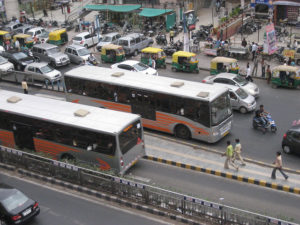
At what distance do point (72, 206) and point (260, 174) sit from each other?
7.50m

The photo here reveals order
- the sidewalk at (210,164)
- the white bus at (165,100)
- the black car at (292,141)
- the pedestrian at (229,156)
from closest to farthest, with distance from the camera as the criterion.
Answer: the sidewalk at (210,164), the pedestrian at (229,156), the black car at (292,141), the white bus at (165,100)

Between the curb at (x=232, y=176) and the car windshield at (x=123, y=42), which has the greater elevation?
the car windshield at (x=123, y=42)

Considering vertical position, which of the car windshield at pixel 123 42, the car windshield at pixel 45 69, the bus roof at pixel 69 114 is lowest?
the car windshield at pixel 45 69

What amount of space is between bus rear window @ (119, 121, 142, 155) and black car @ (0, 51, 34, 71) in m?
18.9

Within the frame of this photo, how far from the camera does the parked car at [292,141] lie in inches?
681

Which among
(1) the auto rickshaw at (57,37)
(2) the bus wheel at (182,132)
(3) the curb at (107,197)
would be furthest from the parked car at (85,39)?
(3) the curb at (107,197)

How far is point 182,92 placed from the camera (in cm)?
1898

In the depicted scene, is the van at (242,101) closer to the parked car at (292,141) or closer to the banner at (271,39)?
the parked car at (292,141)

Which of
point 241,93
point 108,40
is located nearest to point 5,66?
point 108,40

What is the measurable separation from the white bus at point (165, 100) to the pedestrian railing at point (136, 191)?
5.83 m

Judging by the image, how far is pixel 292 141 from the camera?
17.4 m

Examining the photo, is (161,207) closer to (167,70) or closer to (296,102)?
(296,102)

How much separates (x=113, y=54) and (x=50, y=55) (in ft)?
17.2

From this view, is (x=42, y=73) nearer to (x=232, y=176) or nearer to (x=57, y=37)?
(x=57, y=37)
